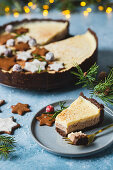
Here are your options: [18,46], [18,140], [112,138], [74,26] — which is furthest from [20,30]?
[112,138]

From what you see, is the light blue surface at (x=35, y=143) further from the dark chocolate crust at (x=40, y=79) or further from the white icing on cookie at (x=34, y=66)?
the white icing on cookie at (x=34, y=66)

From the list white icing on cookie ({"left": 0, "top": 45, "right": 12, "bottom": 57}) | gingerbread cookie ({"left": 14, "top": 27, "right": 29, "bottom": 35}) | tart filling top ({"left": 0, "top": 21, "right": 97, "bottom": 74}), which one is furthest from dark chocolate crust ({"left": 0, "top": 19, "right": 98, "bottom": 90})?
gingerbread cookie ({"left": 14, "top": 27, "right": 29, "bottom": 35})

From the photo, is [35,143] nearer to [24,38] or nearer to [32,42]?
[32,42]

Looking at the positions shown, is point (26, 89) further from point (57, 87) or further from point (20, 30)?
point (20, 30)

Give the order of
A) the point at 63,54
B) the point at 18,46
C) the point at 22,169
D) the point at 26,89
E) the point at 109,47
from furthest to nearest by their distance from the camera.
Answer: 1. the point at 109,47
2. the point at 18,46
3. the point at 63,54
4. the point at 26,89
5. the point at 22,169

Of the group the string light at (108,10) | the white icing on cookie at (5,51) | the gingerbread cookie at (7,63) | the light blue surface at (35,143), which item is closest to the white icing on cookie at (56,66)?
the light blue surface at (35,143)
